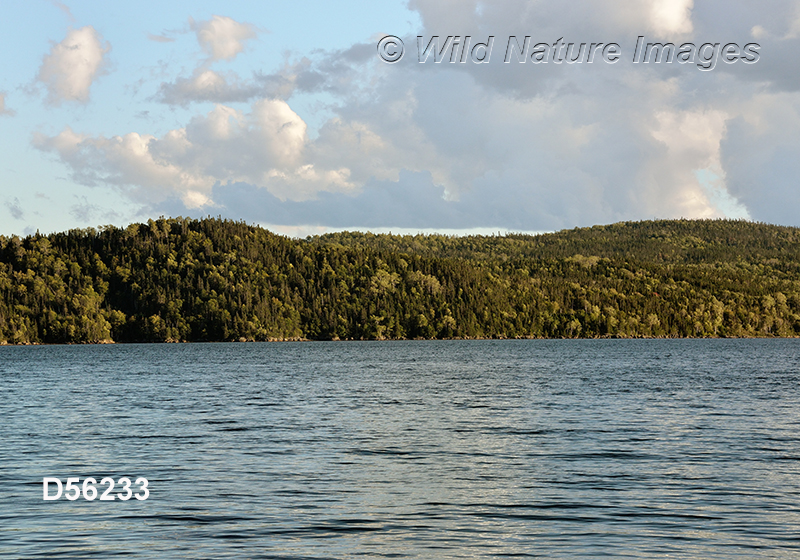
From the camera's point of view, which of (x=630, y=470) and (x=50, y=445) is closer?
(x=630, y=470)

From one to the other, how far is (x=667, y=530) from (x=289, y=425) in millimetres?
33095

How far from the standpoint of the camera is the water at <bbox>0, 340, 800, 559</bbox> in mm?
25939

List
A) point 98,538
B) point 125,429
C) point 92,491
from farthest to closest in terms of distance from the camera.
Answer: point 125,429 < point 92,491 < point 98,538

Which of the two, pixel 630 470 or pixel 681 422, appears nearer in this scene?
pixel 630 470

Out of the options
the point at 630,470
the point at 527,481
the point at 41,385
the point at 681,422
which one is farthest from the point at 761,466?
the point at 41,385

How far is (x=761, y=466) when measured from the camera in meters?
38.5

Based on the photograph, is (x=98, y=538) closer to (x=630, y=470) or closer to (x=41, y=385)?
(x=630, y=470)

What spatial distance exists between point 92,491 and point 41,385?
73469mm

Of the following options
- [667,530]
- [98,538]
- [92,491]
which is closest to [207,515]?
[98,538]

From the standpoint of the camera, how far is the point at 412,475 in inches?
1443

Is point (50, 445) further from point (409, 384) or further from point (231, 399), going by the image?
point (409, 384)

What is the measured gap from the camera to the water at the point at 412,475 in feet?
85.1

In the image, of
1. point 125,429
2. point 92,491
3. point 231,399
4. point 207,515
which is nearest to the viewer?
point 207,515

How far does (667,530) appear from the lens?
1069 inches
